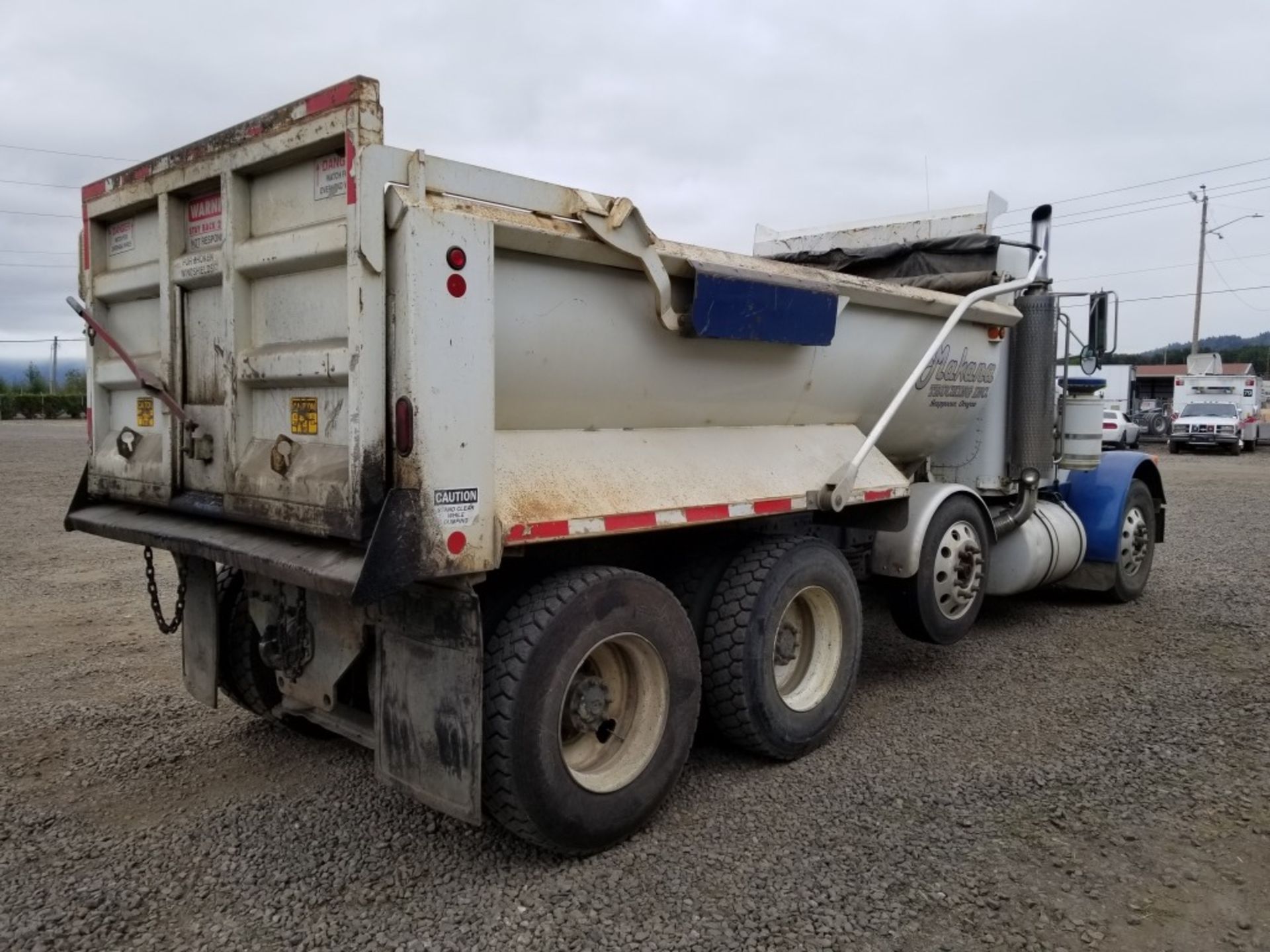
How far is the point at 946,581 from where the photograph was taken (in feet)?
18.0

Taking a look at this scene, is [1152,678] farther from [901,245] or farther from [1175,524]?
[1175,524]

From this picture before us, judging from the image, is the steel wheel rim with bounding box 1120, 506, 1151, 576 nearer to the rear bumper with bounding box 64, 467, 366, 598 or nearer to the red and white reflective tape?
the red and white reflective tape

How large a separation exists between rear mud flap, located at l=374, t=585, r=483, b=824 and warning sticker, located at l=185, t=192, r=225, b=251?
1.58 m

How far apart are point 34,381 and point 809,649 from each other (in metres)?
56.3

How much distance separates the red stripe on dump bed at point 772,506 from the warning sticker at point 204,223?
7.78 ft

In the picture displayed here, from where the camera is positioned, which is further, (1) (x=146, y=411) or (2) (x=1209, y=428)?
(2) (x=1209, y=428)

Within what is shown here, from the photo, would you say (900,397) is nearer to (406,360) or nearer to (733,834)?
(733,834)

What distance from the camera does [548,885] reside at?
3.25 meters

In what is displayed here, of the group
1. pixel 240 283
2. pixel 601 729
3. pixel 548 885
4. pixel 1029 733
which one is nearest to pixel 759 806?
pixel 601 729

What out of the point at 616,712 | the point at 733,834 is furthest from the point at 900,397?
the point at 733,834

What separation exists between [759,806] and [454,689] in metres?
1.46

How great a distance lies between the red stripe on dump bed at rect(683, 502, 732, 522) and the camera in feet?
12.5

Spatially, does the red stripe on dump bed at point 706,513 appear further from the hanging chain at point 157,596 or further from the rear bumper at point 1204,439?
the rear bumper at point 1204,439

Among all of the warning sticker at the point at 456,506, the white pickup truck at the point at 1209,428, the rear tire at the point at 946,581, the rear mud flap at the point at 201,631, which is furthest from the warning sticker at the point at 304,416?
the white pickup truck at the point at 1209,428
